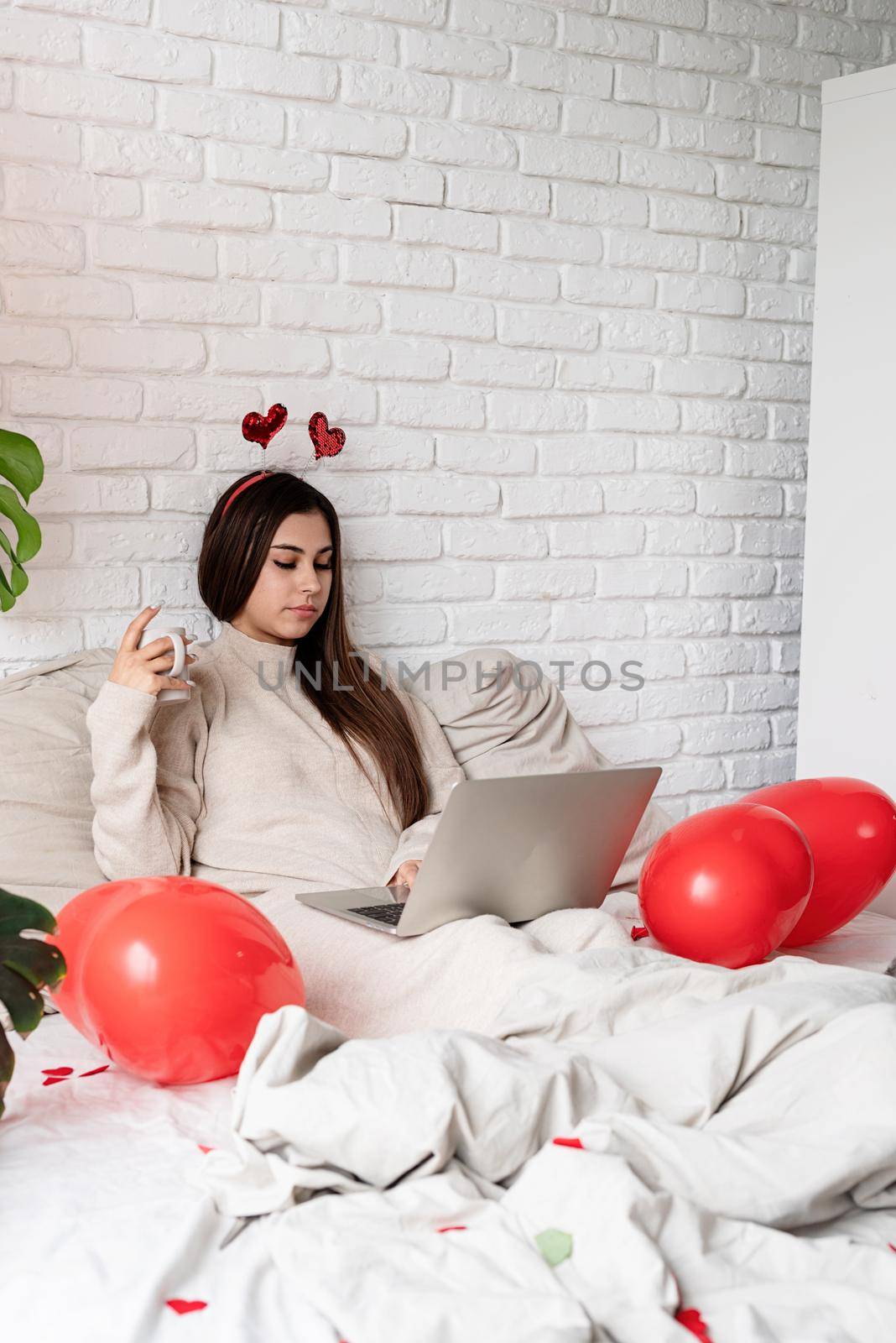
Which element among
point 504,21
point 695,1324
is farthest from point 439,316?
point 695,1324

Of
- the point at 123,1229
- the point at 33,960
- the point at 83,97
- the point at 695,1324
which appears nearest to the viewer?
the point at 695,1324

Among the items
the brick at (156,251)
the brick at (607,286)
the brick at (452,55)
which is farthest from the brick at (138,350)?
the brick at (607,286)

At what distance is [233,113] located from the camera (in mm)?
2271

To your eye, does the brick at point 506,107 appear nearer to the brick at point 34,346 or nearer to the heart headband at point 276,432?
the heart headband at point 276,432

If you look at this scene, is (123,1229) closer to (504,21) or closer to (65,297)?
(65,297)

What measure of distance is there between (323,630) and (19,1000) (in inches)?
50.0

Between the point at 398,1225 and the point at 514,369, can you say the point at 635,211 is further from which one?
the point at 398,1225

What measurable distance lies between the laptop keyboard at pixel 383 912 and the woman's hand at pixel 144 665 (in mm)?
455

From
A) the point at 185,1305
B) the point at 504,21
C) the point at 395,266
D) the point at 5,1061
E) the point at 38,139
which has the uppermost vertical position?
the point at 504,21

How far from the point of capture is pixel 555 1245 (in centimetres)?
100

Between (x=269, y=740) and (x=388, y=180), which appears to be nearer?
(x=269, y=740)

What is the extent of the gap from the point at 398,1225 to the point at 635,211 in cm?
218

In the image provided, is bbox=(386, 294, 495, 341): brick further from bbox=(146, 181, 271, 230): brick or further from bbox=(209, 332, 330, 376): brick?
bbox=(146, 181, 271, 230): brick

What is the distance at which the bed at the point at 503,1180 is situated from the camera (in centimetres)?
96
